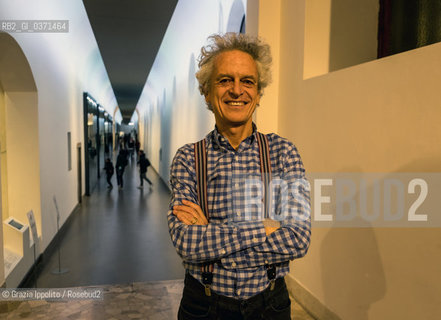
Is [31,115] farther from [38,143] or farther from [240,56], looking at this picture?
[240,56]

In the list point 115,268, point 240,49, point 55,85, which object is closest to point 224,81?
→ point 240,49

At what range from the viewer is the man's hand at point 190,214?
5.55 feet

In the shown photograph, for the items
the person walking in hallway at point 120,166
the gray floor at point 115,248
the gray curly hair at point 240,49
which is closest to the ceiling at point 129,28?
the person walking in hallway at point 120,166

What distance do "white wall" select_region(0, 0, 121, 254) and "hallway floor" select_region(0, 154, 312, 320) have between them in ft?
2.03

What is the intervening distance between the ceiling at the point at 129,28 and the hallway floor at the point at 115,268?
17.3ft

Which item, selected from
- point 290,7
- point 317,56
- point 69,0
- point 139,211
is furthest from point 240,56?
point 139,211

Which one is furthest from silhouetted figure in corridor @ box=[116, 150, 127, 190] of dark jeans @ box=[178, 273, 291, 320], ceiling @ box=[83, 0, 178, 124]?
dark jeans @ box=[178, 273, 291, 320]

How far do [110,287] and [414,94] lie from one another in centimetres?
427

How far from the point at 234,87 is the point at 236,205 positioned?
0.58 m

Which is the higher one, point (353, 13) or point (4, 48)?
point (353, 13)

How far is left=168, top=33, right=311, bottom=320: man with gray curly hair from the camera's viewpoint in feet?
5.39

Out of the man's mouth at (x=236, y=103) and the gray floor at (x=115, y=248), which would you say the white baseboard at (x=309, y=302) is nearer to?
the gray floor at (x=115, y=248)

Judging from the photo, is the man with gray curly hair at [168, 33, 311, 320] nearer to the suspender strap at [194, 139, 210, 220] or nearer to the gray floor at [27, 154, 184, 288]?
the suspender strap at [194, 139, 210, 220]

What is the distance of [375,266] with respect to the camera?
3.03 metres
